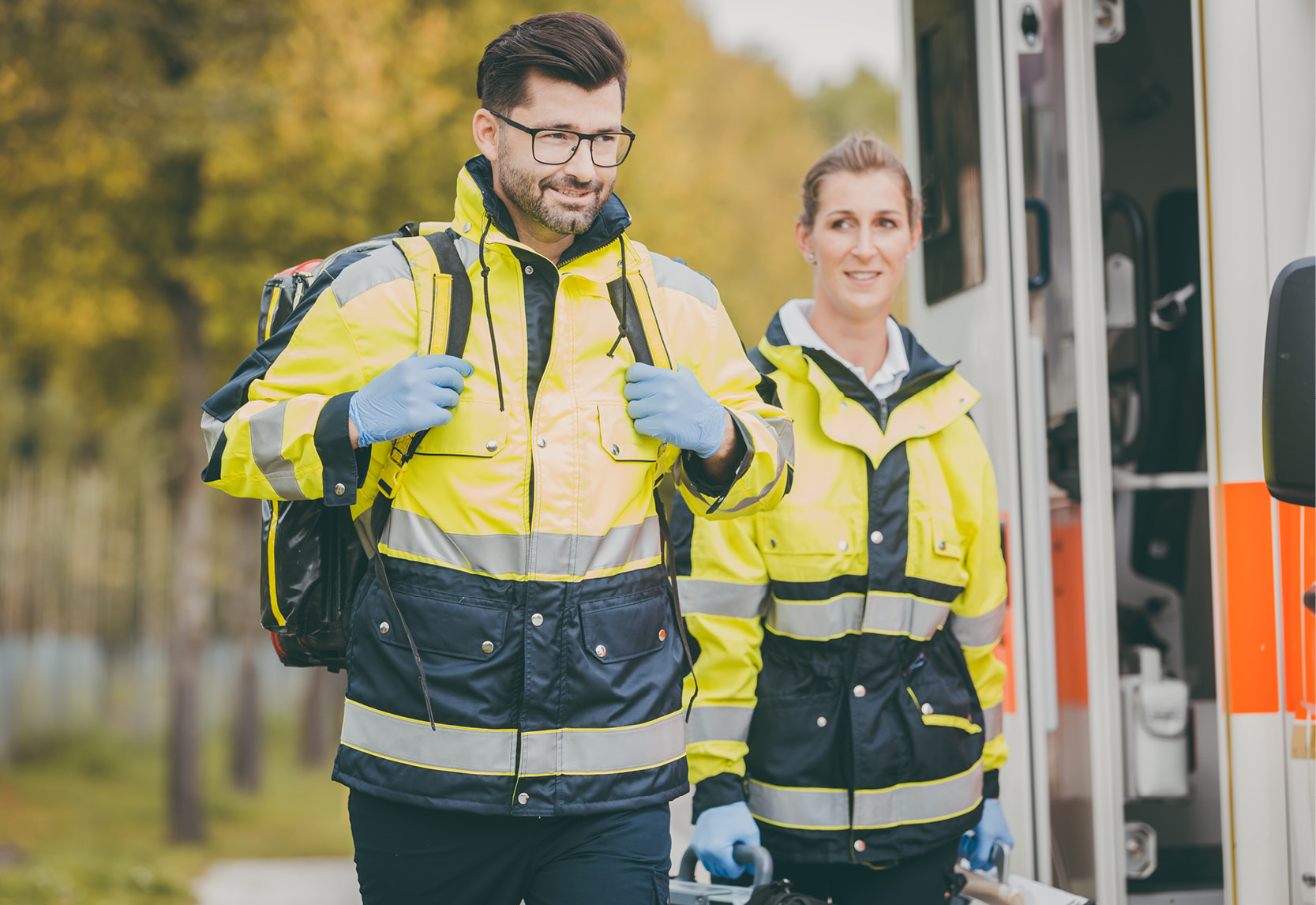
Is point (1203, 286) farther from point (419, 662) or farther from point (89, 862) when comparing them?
point (89, 862)

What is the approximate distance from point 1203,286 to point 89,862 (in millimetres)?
8663

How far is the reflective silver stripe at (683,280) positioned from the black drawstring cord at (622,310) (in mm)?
69

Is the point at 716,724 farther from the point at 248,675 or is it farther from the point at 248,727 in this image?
the point at 248,727

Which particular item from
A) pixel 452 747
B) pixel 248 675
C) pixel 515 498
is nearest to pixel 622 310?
pixel 515 498

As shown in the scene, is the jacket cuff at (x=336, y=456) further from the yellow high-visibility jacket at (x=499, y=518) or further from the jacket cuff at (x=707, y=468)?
the jacket cuff at (x=707, y=468)

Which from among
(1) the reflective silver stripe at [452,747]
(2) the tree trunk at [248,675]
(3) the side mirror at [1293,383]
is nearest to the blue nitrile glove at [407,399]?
(1) the reflective silver stripe at [452,747]

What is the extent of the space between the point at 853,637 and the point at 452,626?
37.2 inches

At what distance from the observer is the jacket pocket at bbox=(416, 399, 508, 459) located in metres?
2.22

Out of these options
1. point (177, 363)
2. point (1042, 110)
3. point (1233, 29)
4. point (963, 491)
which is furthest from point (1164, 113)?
point (177, 363)

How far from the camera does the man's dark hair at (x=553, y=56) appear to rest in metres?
2.28

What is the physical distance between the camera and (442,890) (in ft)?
7.34

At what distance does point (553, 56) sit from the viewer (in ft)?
7.49

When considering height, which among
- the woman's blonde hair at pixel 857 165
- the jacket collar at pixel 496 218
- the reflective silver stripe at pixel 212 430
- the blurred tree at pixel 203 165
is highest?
the blurred tree at pixel 203 165

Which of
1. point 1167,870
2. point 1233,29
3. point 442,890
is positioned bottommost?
point 1167,870
